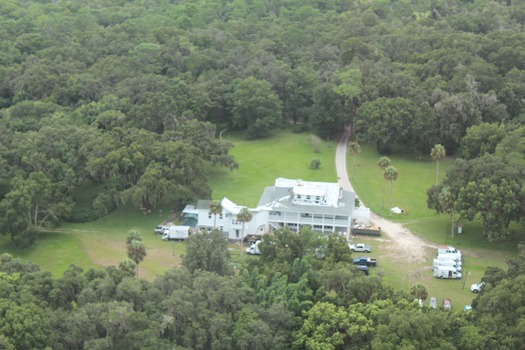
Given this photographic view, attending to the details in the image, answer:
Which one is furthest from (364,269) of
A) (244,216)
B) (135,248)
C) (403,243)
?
(135,248)

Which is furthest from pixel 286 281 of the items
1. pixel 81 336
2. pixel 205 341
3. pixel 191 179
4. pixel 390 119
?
pixel 390 119

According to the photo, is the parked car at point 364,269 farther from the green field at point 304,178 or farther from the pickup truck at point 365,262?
the green field at point 304,178

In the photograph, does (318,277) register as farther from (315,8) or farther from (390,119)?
(315,8)

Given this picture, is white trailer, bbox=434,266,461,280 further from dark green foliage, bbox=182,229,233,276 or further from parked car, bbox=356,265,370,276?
dark green foliage, bbox=182,229,233,276

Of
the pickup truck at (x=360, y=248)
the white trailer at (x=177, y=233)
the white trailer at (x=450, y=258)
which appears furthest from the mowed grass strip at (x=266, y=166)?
the white trailer at (x=450, y=258)

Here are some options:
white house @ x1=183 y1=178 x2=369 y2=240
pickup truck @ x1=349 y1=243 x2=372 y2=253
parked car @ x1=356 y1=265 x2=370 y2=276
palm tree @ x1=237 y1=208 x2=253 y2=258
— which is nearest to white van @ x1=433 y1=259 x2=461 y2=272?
parked car @ x1=356 y1=265 x2=370 y2=276

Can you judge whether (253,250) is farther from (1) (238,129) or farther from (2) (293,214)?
(1) (238,129)
